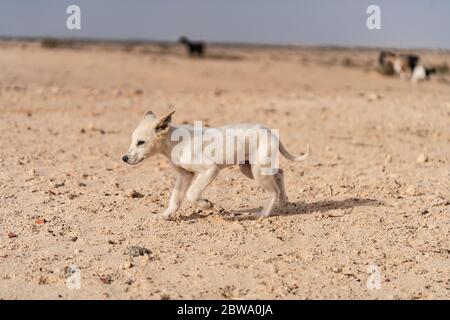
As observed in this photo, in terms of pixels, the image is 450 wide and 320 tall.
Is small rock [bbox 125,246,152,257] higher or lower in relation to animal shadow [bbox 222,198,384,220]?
lower

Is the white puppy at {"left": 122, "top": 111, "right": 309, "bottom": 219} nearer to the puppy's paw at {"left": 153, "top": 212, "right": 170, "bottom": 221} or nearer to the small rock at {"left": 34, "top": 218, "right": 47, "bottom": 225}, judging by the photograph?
the puppy's paw at {"left": 153, "top": 212, "right": 170, "bottom": 221}

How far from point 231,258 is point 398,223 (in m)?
2.06

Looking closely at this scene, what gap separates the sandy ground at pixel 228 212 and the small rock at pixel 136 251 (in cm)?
2

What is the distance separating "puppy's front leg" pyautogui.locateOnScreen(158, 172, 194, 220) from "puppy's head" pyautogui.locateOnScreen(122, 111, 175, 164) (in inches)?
18.2

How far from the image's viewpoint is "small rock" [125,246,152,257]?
6057 mm

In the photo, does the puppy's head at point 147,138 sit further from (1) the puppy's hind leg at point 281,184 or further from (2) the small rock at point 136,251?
(1) the puppy's hind leg at point 281,184

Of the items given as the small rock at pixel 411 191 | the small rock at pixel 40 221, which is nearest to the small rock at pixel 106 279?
the small rock at pixel 40 221

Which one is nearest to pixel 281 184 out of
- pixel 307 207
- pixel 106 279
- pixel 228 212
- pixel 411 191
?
pixel 307 207

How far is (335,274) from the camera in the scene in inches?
229

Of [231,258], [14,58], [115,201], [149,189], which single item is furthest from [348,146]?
[14,58]

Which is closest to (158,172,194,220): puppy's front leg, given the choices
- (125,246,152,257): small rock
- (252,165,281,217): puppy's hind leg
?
(252,165,281,217): puppy's hind leg
